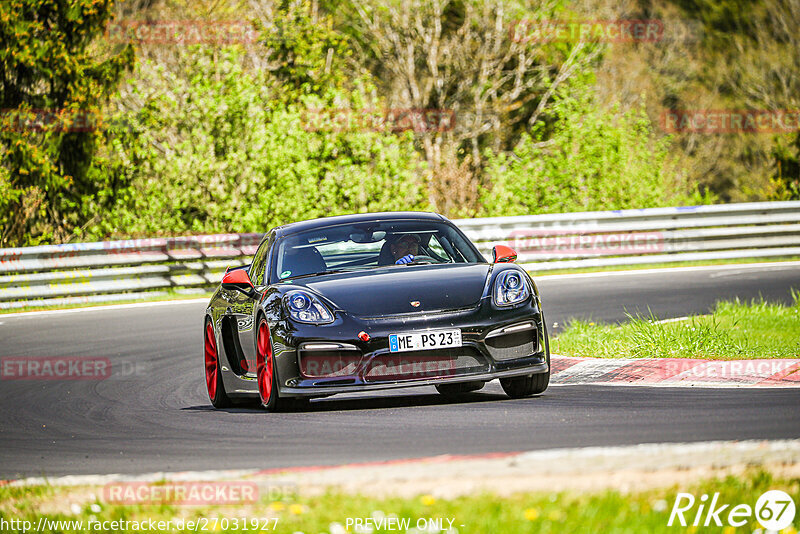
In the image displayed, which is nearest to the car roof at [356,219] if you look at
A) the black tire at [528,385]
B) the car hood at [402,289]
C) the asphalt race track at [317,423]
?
the car hood at [402,289]

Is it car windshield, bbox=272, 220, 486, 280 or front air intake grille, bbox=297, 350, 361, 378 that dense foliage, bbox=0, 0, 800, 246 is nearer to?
car windshield, bbox=272, 220, 486, 280

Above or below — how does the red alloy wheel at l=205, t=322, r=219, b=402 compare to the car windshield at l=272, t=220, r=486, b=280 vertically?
below

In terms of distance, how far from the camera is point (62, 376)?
38.5ft

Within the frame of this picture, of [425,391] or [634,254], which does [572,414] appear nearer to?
[425,391]

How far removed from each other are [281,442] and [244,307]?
2.19 metres

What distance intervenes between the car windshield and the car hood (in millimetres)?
405

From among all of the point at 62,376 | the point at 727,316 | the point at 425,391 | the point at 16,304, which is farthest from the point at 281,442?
the point at 16,304

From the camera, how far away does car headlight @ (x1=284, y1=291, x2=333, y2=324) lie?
7961 millimetres

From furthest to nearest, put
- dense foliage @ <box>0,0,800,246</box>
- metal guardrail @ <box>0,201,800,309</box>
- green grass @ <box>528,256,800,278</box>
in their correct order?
dense foliage @ <box>0,0,800,246</box> → green grass @ <box>528,256,800,278</box> → metal guardrail @ <box>0,201,800,309</box>

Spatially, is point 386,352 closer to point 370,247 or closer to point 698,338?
point 370,247

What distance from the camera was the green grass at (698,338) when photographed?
10.0 m

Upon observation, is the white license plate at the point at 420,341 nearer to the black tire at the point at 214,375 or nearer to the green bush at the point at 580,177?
the black tire at the point at 214,375

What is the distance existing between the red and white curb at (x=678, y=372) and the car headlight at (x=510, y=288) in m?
1.48

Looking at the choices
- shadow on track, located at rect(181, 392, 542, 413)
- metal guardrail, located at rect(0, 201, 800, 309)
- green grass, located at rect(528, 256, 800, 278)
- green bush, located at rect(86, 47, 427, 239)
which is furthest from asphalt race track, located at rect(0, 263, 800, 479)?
green bush, located at rect(86, 47, 427, 239)
